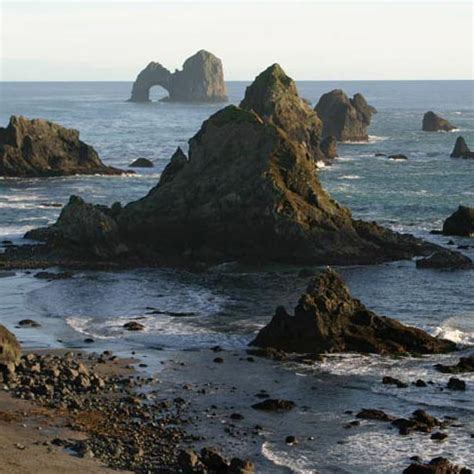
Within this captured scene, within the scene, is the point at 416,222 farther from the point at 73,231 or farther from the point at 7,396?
the point at 7,396

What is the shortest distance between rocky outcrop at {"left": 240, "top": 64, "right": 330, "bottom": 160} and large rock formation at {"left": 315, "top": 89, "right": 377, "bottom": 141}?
47.3 metres

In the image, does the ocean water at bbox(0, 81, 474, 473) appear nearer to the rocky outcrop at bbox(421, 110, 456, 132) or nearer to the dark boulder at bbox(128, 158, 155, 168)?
the dark boulder at bbox(128, 158, 155, 168)

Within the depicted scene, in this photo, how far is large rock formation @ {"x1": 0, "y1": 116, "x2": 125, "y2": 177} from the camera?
122 metres

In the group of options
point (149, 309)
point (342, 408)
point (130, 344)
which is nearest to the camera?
point (342, 408)

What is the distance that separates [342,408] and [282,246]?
32274 mm

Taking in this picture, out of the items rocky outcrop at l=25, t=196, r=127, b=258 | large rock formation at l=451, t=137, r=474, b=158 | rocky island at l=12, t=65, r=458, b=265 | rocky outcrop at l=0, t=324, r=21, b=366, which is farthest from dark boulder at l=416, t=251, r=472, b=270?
large rock formation at l=451, t=137, r=474, b=158

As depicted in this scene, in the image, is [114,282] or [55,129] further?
[55,129]

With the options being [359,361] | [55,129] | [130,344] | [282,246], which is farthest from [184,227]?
[55,129]

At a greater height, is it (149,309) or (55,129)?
(55,129)

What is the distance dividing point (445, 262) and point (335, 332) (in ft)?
73.2

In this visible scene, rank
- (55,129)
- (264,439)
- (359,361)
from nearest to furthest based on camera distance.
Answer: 1. (264,439)
2. (359,361)
3. (55,129)

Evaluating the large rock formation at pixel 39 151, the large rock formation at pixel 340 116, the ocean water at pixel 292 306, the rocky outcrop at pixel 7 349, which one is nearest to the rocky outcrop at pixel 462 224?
the ocean water at pixel 292 306

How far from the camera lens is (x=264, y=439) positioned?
3822 centimetres

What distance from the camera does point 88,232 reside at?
7469cm
